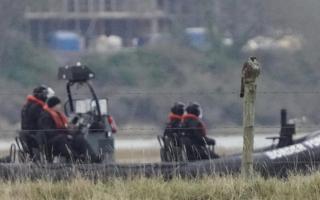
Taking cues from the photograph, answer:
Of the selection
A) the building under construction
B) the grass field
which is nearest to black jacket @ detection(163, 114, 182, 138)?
the grass field

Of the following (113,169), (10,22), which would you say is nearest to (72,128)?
(113,169)

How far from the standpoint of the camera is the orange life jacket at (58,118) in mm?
16469

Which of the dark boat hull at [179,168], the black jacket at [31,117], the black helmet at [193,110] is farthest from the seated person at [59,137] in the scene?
the dark boat hull at [179,168]

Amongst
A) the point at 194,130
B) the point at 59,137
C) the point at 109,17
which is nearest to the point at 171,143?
the point at 194,130

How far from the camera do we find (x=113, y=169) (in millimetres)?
13680

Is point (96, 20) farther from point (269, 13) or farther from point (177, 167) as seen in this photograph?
point (177, 167)

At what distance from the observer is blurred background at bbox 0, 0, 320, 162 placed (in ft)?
90.4

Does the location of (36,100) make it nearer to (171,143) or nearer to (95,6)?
(171,143)

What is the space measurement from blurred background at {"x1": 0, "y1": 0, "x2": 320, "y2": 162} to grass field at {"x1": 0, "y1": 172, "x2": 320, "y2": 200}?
542 inches

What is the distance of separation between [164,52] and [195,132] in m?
13.9

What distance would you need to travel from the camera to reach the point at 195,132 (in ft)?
55.1

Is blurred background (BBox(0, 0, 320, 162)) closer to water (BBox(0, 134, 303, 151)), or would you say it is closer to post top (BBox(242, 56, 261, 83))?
water (BBox(0, 134, 303, 151))

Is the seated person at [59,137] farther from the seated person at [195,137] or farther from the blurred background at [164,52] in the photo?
the blurred background at [164,52]

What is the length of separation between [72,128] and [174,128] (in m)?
1.54
